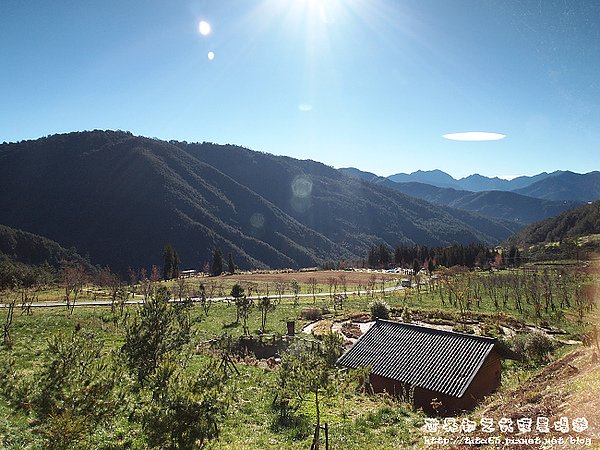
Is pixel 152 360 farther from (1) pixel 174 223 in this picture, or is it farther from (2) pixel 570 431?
(1) pixel 174 223

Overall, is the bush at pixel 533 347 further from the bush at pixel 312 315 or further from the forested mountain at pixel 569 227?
the forested mountain at pixel 569 227

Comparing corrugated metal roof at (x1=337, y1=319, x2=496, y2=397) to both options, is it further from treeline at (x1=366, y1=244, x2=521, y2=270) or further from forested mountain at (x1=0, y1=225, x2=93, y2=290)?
forested mountain at (x1=0, y1=225, x2=93, y2=290)

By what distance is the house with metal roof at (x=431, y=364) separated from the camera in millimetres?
18500

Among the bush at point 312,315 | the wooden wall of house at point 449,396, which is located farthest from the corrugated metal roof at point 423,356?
the bush at point 312,315

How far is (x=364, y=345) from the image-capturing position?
2339 centimetres

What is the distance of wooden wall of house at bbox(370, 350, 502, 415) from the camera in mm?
18109

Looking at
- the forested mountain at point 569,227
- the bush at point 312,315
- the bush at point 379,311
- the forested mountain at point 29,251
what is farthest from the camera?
the forested mountain at point 569,227

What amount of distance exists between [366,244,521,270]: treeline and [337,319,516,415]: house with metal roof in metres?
94.9

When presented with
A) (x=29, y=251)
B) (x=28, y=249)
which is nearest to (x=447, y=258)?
(x=29, y=251)

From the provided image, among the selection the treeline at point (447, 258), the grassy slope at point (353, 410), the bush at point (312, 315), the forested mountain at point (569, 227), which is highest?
the forested mountain at point (569, 227)

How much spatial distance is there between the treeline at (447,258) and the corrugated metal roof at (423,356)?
94.7 metres

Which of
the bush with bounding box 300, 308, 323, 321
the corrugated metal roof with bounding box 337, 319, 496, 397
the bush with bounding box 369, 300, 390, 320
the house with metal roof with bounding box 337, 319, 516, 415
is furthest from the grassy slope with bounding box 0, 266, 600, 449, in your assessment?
the bush with bounding box 300, 308, 323, 321

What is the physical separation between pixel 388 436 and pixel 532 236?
20644 cm

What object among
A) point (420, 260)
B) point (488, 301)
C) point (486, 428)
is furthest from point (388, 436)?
point (420, 260)
